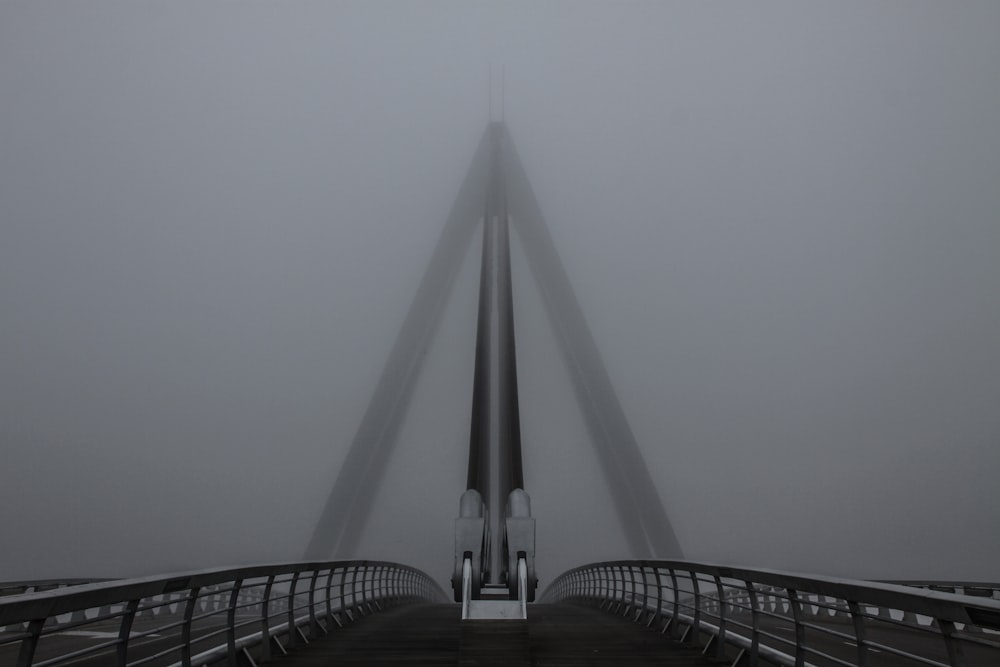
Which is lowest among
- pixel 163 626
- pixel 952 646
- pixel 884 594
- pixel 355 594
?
pixel 355 594

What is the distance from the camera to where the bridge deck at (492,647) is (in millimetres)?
5613

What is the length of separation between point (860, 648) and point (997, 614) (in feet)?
4.46

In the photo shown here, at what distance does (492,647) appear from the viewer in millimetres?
5961

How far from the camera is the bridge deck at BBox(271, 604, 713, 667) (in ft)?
18.4

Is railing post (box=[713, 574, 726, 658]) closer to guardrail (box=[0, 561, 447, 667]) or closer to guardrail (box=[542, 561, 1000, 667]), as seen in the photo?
guardrail (box=[542, 561, 1000, 667])

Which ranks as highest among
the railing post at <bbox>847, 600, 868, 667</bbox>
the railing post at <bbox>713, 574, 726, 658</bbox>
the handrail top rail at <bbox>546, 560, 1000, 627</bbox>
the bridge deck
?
the handrail top rail at <bbox>546, 560, 1000, 627</bbox>

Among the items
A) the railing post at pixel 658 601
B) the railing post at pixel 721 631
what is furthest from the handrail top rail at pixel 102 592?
the railing post at pixel 658 601

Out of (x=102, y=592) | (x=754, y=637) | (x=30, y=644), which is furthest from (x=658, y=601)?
(x=30, y=644)

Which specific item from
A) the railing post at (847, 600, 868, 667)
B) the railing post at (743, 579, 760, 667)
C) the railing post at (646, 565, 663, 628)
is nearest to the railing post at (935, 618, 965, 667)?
the railing post at (847, 600, 868, 667)

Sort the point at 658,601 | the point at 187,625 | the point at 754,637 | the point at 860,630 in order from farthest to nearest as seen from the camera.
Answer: the point at 658,601 → the point at 754,637 → the point at 187,625 → the point at 860,630

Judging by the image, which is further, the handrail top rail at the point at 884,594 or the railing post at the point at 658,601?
the railing post at the point at 658,601

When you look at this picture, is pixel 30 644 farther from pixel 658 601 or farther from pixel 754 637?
pixel 658 601

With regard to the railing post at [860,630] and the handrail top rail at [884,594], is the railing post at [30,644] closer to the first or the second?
the handrail top rail at [884,594]

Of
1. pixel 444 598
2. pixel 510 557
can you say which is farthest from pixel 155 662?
pixel 444 598
